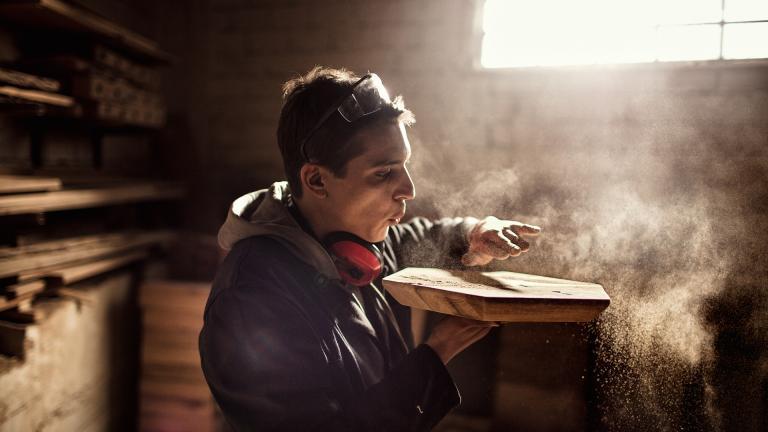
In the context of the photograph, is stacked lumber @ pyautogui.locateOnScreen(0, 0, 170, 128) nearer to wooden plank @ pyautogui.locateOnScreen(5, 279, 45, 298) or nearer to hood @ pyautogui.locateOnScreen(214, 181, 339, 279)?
wooden plank @ pyautogui.locateOnScreen(5, 279, 45, 298)

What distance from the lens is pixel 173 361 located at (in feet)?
12.8

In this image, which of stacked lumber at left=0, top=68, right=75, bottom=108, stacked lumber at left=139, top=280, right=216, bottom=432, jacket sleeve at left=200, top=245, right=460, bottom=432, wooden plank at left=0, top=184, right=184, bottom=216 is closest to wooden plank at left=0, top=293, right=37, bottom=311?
wooden plank at left=0, top=184, right=184, bottom=216

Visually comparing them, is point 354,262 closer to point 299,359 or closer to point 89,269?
point 299,359

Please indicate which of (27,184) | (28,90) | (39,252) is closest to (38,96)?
(28,90)

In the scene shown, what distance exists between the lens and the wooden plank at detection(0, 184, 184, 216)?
288cm

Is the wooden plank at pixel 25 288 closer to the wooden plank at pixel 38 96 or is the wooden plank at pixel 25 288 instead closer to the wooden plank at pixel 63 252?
the wooden plank at pixel 63 252

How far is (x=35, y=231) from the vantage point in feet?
11.7

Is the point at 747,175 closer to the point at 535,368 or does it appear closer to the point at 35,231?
the point at 535,368

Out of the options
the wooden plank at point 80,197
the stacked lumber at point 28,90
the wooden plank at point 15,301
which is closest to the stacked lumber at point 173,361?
the wooden plank at point 80,197

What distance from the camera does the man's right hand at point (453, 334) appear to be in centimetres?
153

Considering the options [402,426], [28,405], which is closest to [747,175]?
[402,426]

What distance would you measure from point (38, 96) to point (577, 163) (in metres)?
3.56

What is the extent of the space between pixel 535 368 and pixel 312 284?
7.37 feet

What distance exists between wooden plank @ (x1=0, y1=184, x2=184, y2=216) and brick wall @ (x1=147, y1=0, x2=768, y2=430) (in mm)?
449
